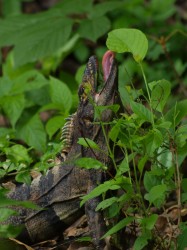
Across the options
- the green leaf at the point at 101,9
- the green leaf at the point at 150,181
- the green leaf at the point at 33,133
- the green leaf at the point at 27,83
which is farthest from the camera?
the green leaf at the point at 101,9

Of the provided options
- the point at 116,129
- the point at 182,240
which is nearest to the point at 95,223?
the point at 182,240

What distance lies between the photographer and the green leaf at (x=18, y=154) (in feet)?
13.2

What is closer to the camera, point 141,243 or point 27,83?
point 141,243

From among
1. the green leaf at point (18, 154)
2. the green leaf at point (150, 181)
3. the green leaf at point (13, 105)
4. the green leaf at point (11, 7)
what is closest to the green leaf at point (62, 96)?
the green leaf at point (13, 105)

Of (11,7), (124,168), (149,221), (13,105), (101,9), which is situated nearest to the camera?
(149,221)

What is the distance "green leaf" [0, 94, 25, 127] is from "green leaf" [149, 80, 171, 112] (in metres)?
2.17

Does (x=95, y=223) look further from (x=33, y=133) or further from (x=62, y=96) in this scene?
(x=33, y=133)

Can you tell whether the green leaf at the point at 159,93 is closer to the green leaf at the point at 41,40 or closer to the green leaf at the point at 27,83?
the green leaf at the point at 27,83

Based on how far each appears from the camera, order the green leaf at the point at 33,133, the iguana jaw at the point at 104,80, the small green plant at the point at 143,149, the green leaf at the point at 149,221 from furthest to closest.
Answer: the green leaf at the point at 33,133 → the iguana jaw at the point at 104,80 → the small green plant at the point at 143,149 → the green leaf at the point at 149,221

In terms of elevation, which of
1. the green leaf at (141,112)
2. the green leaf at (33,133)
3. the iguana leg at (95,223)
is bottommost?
the green leaf at (33,133)

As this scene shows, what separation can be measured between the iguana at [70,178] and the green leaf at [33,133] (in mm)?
941

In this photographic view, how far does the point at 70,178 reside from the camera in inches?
173

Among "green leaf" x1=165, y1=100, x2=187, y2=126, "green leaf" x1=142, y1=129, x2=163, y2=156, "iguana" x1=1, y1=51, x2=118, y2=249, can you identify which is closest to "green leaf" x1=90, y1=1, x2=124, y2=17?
"iguana" x1=1, y1=51, x2=118, y2=249

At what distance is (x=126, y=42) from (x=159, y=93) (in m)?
0.34
